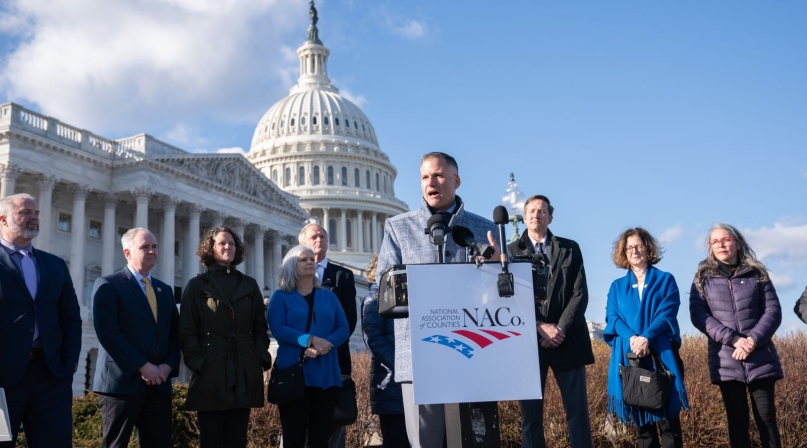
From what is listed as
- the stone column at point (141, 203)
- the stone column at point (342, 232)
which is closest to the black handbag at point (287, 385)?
the stone column at point (141, 203)

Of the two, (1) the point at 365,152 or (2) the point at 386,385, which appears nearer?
(2) the point at 386,385

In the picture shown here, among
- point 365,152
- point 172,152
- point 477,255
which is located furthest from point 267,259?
point 477,255

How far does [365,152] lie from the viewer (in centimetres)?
9981

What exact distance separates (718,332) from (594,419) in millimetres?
2727

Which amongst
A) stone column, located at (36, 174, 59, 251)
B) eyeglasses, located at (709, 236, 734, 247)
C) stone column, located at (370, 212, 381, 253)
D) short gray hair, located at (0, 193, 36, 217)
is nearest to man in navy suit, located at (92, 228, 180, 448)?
short gray hair, located at (0, 193, 36, 217)

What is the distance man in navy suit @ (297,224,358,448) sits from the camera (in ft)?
24.3

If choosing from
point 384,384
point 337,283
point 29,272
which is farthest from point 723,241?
point 29,272

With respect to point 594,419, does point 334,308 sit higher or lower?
higher

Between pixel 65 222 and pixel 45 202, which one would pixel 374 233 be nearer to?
pixel 65 222

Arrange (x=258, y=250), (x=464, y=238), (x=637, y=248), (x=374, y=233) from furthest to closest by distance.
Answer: (x=374, y=233) → (x=258, y=250) → (x=637, y=248) → (x=464, y=238)

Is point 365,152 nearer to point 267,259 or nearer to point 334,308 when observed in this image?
point 267,259

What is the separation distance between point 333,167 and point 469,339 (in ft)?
305

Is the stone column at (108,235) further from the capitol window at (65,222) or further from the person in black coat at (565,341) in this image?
the person in black coat at (565,341)

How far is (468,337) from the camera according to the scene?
4.24 m
